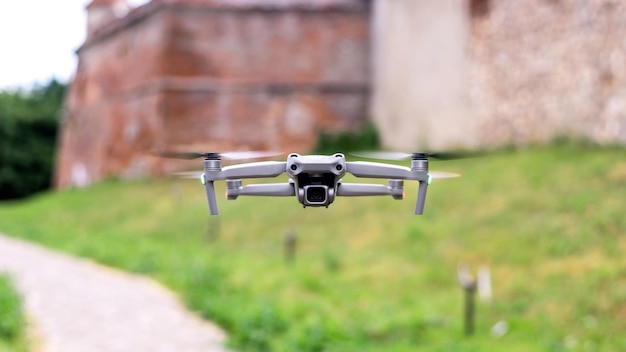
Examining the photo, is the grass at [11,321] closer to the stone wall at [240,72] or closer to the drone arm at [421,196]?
the drone arm at [421,196]

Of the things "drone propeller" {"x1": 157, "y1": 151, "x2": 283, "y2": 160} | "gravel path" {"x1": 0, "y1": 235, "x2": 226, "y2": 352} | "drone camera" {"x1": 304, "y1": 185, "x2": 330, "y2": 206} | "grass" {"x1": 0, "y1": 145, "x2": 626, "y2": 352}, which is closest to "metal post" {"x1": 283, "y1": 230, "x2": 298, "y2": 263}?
"grass" {"x1": 0, "y1": 145, "x2": 626, "y2": 352}

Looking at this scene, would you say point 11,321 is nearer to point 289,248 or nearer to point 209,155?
point 289,248

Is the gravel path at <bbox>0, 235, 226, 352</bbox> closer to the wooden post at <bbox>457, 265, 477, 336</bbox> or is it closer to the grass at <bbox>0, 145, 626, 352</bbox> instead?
the grass at <bbox>0, 145, 626, 352</bbox>

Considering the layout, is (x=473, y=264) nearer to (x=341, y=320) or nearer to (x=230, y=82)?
(x=341, y=320)

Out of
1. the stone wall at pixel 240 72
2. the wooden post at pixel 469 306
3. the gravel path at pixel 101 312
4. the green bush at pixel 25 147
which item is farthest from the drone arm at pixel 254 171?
the green bush at pixel 25 147

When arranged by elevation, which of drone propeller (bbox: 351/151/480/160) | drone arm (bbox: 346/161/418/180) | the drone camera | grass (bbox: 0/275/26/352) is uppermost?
drone propeller (bbox: 351/151/480/160)
